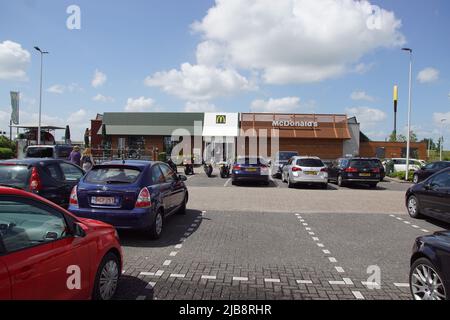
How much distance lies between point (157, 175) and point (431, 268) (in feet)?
17.4

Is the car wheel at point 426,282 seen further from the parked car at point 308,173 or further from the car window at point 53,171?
the parked car at point 308,173

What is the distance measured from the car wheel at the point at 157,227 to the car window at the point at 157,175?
659 millimetres

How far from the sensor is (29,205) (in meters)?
3.26

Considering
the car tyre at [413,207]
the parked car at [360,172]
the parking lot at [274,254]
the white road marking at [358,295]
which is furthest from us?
the parked car at [360,172]

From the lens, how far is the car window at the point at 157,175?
7491mm

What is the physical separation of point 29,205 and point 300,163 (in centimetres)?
1488

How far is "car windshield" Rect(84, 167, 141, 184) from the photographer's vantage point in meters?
6.93

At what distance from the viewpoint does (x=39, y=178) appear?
25.0 feet

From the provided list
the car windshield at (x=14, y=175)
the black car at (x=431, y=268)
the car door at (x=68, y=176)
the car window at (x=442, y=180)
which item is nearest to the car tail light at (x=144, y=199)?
the car door at (x=68, y=176)

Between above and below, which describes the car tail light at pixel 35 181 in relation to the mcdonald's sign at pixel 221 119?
below

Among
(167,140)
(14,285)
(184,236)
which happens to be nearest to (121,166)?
(184,236)

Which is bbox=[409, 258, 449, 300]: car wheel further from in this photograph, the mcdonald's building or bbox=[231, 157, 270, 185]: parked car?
the mcdonald's building

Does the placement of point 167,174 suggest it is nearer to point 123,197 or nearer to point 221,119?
point 123,197
